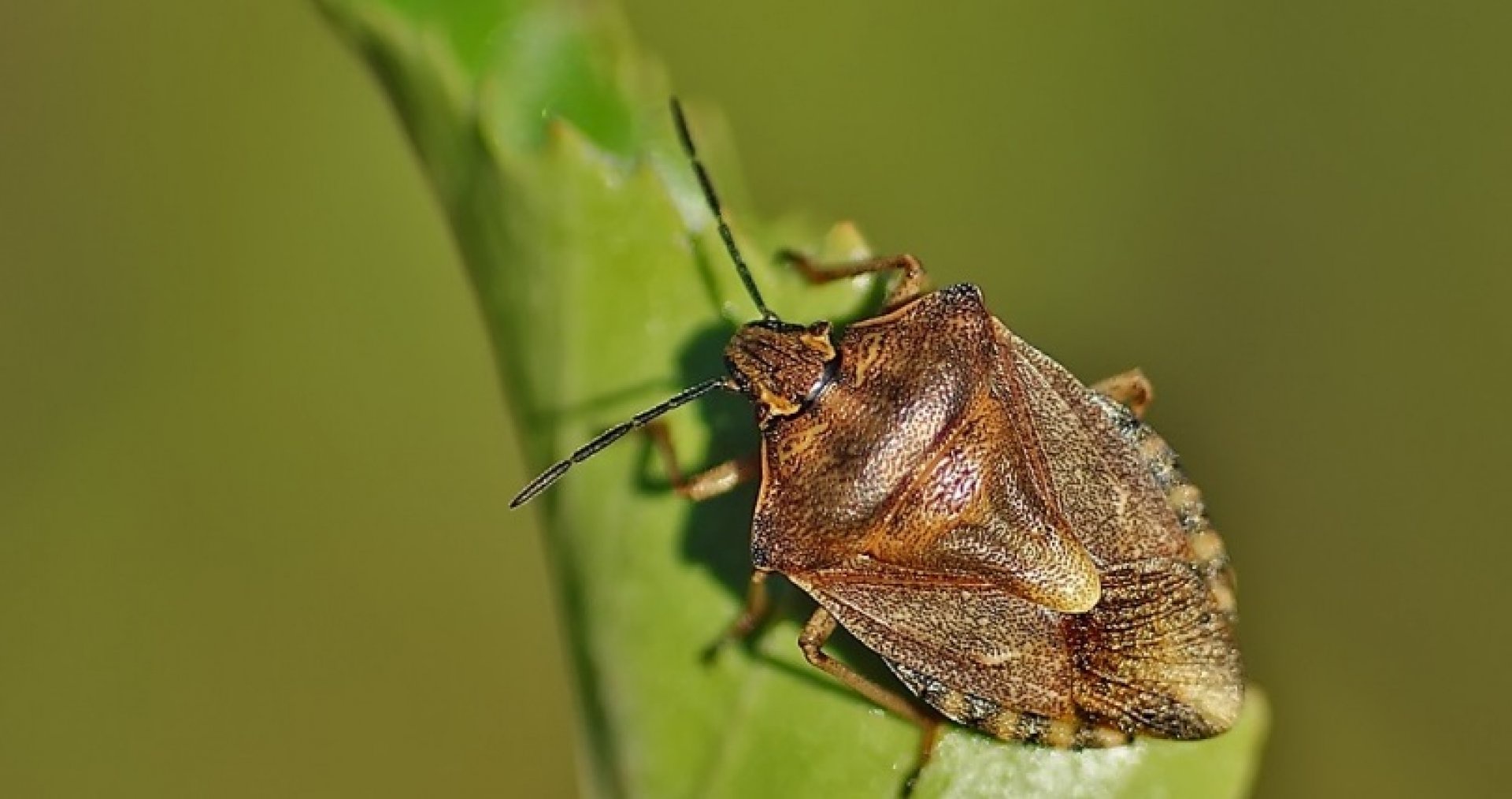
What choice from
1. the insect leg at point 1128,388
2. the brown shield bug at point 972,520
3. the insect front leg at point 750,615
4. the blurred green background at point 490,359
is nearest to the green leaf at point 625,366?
the insect front leg at point 750,615

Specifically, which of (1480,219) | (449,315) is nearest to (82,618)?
(449,315)

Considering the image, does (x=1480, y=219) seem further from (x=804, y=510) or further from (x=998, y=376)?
(x=804, y=510)

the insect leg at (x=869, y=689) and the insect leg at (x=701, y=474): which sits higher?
the insect leg at (x=701, y=474)

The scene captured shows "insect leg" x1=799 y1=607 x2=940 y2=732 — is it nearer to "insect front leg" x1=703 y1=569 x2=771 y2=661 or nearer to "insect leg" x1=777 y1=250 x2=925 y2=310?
"insect front leg" x1=703 y1=569 x2=771 y2=661

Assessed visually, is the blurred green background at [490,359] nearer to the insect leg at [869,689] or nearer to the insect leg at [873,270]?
the insect leg at [873,270]

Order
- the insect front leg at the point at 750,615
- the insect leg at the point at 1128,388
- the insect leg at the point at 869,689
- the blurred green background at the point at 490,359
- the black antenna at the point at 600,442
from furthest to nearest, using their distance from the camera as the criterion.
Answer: the blurred green background at the point at 490,359 → the insect leg at the point at 1128,388 → the insect leg at the point at 869,689 → the insect front leg at the point at 750,615 → the black antenna at the point at 600,442

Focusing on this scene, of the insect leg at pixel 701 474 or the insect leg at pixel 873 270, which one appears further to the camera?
the insect leg at pixel 873 270

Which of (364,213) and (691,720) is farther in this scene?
(364,213)
